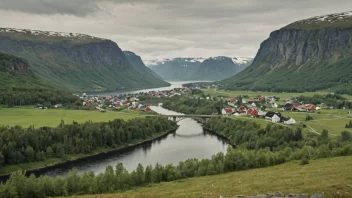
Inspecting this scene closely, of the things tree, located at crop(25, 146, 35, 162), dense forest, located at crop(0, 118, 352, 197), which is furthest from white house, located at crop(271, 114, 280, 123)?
tree, located at crop(25, 146, 35, 162)

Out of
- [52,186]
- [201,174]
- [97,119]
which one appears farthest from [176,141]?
[52,186]

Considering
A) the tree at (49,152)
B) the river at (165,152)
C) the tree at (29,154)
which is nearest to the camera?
the river at (165,152)

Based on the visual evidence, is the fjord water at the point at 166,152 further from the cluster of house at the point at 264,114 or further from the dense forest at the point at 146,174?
the cluster of house at the point at 264,114

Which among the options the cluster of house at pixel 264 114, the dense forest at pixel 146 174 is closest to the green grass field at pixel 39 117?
the cluster of house at pixel 264 114

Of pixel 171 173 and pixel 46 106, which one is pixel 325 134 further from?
pixel 46 106

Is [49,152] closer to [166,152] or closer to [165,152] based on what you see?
[165,152]

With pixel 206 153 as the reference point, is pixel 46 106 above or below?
above

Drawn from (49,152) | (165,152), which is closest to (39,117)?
(49,152)
